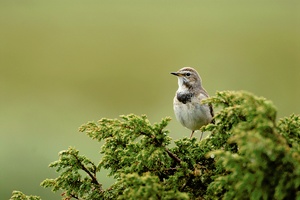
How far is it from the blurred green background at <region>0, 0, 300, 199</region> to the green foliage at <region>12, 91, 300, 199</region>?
5.11m

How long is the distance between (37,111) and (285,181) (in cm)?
1634

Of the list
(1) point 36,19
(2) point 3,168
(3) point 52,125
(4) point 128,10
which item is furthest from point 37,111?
(4) point 128,10

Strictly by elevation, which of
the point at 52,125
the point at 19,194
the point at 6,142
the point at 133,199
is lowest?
the point at 133,199

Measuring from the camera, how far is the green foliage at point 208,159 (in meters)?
2.31

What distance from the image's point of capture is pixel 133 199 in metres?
2.54

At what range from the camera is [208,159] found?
3109mm

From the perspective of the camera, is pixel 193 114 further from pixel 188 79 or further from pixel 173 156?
pixel 173 156

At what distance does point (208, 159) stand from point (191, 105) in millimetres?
2694

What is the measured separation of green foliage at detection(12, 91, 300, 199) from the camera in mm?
2307

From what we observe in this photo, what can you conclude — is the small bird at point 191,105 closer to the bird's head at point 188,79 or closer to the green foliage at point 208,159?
the bird's head at point 188,79

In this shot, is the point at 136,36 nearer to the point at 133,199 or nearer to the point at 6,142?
the point at 6,142

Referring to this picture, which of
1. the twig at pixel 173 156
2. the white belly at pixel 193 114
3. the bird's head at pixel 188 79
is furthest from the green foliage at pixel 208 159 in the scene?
the bird's head at pixel 188 79

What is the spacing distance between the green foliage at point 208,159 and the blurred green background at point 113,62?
5.11 meters

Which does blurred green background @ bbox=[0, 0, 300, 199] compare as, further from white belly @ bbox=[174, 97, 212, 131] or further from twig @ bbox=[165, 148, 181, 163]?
twig @ bbox=[165, 148, 181, 163]
